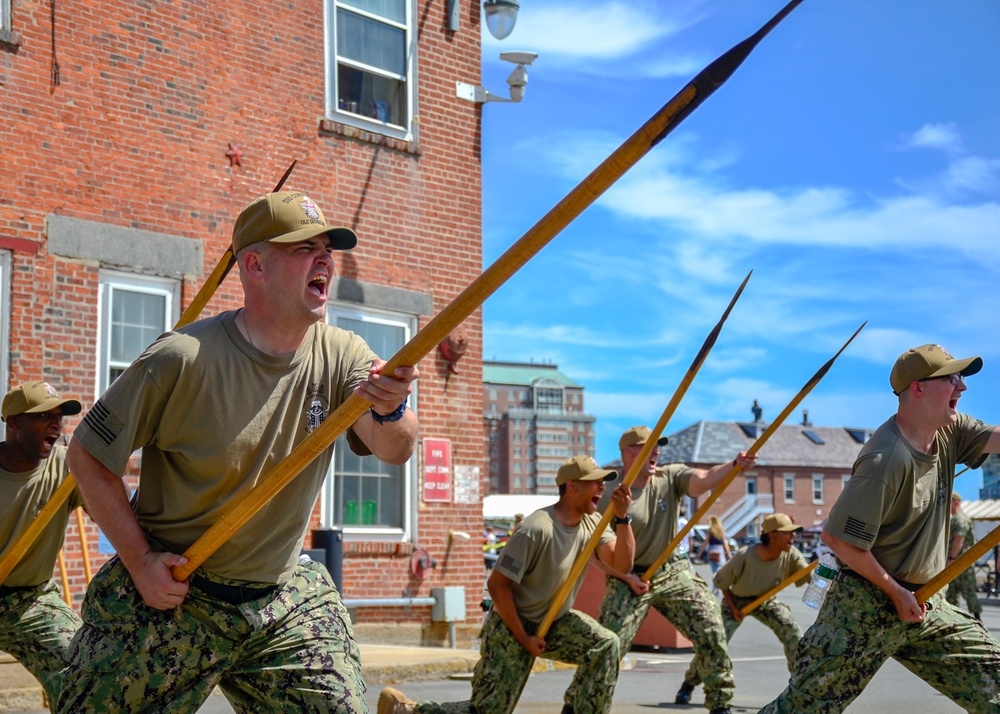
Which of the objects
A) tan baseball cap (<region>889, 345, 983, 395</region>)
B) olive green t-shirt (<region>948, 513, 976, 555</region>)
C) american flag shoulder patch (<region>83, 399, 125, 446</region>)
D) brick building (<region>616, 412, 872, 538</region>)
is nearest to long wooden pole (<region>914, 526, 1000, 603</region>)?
tan baseball cap (<region>889, 345, 983, 395</region>)

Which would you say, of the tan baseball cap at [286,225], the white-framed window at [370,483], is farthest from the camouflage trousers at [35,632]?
the white-framed window at [370,483]

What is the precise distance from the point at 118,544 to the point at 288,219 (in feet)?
3.69

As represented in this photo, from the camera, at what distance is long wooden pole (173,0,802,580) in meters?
2.93

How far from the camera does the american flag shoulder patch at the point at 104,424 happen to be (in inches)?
149

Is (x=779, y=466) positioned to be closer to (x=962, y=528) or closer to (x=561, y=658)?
(x=962, y=528)

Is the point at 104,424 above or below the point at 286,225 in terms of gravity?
below

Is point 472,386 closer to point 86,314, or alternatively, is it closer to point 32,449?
point 86,314

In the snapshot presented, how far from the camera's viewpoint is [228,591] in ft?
12.9

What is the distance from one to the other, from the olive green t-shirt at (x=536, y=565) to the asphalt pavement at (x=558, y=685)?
2.15 metres

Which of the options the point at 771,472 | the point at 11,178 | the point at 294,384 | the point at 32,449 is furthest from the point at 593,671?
the point at 771,472

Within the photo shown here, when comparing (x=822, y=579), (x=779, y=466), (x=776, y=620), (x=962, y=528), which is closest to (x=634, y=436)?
(x=776, y=620)

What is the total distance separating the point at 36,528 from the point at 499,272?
3.82 metres

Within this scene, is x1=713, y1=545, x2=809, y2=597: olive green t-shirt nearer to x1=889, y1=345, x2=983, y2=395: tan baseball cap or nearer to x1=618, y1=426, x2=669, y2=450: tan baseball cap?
x1=618, y1=426, x2=669, y2=450: tan baseball cap

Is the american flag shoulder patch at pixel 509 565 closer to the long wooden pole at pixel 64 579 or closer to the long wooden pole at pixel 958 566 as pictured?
the long wooden pole at pixel 958 566
